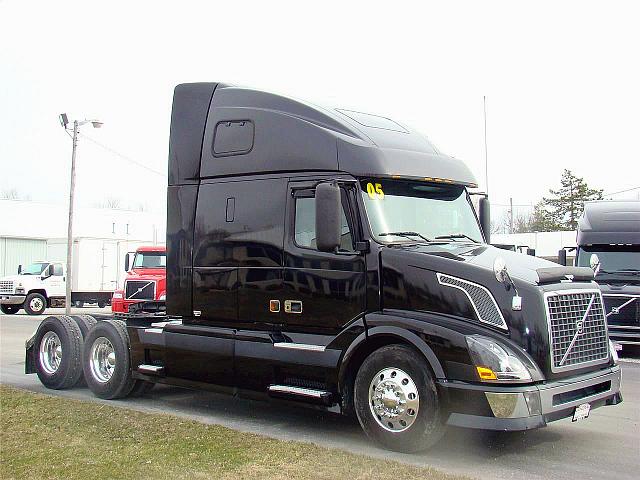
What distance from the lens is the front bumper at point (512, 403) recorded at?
20.4 feet

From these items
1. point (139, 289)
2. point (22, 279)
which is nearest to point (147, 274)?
point (139, 289)

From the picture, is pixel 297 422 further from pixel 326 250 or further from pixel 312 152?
pixel 312 152

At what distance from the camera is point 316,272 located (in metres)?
7.55

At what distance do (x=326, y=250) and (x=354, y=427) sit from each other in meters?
2.06

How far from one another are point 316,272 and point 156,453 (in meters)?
2.35

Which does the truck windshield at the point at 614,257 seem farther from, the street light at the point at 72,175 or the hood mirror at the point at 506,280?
the street light at the point at 72,175

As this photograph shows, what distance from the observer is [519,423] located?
20.4 feet

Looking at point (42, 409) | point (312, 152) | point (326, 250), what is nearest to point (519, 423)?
point (326, 250)

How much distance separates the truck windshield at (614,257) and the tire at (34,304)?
23.3 m

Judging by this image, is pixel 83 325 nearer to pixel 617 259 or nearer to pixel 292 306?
pixel 292 306

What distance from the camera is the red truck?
18.8 meters

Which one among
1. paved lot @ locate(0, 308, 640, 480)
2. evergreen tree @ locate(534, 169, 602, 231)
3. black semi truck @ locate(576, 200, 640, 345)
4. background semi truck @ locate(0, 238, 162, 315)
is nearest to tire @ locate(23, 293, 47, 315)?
background semi truck @ locate(0, 238, 162, 315)

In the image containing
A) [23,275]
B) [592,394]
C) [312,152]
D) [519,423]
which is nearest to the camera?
[519,423]

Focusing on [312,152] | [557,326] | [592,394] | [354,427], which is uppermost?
[312,152]
